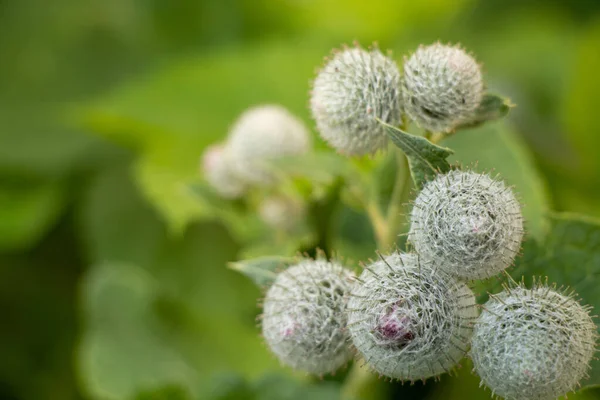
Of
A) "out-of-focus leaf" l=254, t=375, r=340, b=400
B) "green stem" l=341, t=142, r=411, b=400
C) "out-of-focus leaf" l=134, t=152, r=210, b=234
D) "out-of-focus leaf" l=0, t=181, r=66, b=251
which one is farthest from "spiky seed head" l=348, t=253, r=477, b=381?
"out-of-focus leaf" l=0, t=181, r=66, b=251

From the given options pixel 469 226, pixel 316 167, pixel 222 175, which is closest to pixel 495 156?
pixel 316 167

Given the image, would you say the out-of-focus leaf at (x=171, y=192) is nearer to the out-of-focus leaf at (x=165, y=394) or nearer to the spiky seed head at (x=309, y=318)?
the out-of-focus leaf at (x=165, y=394)

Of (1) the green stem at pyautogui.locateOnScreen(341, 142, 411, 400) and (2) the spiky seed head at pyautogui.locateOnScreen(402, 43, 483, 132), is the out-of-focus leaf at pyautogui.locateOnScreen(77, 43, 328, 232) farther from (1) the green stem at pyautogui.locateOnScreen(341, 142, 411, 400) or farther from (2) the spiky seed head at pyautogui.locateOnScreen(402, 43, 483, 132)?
(2) the spiky seed head at pyautogui.locateOnScreen(402, 43, 483, 132)

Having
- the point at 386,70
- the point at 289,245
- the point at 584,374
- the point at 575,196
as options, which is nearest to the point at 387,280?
the point at 584,374

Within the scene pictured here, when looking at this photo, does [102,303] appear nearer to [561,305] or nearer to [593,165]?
[561,305]

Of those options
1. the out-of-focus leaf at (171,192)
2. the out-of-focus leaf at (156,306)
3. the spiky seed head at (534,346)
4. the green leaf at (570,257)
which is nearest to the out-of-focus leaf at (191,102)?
the out-of-focus leaf at (171,192)

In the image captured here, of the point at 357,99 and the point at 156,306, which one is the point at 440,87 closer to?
the point at 357,99
